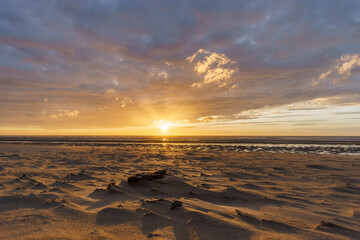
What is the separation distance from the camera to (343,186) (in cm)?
640

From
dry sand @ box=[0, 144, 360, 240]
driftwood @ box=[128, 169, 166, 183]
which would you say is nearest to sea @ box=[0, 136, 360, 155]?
dry sand @ box=[0, 144, 360, 240]

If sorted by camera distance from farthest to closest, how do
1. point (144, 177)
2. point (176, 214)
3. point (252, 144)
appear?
point (252, 144)
point (144, 177)
point (176, 214)

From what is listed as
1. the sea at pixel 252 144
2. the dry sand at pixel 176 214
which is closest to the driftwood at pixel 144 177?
the dry sand at pixel 176 214

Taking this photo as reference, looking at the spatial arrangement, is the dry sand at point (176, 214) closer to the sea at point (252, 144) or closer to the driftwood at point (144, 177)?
the driftwood at point (144, 177)

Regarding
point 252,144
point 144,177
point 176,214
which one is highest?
point 144,177

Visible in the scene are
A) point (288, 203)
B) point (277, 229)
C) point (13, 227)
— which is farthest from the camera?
point (288, 203)

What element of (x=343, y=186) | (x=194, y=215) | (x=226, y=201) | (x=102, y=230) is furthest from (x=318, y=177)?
(x=102, y=230)

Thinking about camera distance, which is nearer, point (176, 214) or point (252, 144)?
point (176, 214)

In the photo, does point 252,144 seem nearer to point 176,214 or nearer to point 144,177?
point 144,177

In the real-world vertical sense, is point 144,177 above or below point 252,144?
above

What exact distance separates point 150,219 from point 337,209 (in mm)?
4246

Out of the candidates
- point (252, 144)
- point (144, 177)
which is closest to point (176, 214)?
point (144, 177)

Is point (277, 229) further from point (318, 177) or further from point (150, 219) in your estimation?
point (318, 177)

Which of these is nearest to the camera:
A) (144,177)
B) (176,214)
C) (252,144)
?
(176,214)
